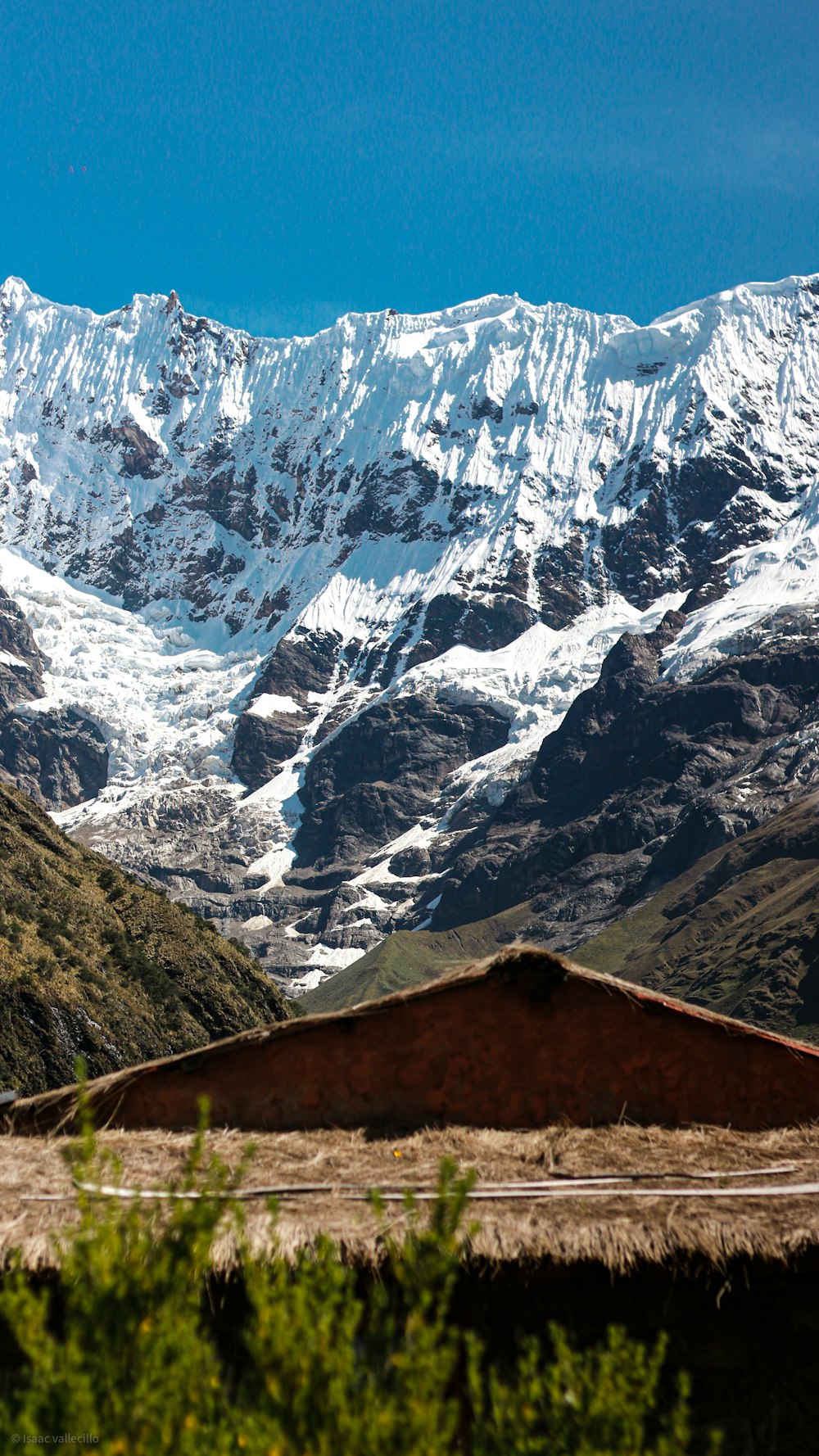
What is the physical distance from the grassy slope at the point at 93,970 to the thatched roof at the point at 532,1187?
2387cm

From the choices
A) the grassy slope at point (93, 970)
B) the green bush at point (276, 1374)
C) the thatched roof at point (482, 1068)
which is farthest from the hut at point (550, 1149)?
the grassy slope at point (93, 970)

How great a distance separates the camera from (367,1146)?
1210 centimetres

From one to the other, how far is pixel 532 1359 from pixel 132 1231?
6.33ft

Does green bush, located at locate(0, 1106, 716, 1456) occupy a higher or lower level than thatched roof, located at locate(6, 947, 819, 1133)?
lower

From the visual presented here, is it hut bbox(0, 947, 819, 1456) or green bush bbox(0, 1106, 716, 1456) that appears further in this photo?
hut bbox(0, 947, 819, 1456)

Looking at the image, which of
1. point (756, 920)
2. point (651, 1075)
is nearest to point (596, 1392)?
point (651, 1075)

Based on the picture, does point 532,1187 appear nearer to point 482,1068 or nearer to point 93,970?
point 482,1068

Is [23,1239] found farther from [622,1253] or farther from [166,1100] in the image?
[622,1253]

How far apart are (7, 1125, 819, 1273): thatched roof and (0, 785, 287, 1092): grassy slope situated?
23868 millimetres

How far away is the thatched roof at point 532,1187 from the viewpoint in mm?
9836

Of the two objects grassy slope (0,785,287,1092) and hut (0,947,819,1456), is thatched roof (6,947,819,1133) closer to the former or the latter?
hut (0,947,819,1456)

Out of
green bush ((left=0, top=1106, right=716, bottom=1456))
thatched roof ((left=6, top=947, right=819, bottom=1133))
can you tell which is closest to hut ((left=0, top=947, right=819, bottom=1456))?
thatched roof ((left=6, top=947, right=819, bottom=1133))

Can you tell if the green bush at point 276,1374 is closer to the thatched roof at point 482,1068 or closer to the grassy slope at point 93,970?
the thatched roof at point 482,1068

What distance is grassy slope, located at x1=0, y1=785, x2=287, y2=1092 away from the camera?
38.2m
